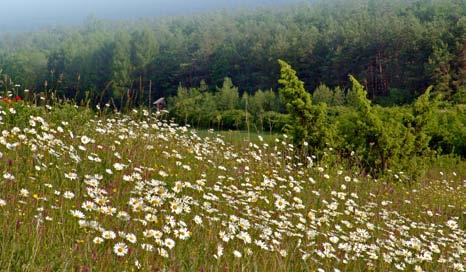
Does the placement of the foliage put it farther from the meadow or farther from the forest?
the meadow

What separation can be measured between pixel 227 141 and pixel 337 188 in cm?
259

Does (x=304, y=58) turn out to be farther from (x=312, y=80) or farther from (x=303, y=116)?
(x=303, y=116)

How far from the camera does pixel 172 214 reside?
147 inches

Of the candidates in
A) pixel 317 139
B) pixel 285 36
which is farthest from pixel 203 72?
pixel 317 139

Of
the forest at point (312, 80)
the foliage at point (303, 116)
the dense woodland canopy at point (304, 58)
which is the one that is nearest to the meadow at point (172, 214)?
the forest at point (312, 80)

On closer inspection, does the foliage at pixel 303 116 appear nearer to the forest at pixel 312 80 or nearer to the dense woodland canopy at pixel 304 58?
the forest at pixel 312 80

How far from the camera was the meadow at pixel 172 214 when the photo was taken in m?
2.74

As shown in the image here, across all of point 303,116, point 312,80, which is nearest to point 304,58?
point 312,80

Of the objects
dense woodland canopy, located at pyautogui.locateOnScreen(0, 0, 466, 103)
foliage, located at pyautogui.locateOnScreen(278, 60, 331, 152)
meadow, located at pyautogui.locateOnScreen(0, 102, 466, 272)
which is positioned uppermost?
meadow, located at pyautogui.locateOnScreen(0, 102, 466, 272)

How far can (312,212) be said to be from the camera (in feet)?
16.3

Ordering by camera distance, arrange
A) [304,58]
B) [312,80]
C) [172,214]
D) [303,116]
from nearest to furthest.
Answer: [172,214], [303,116], [312,80], [304,58]

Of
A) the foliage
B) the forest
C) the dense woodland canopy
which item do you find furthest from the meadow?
the dense woodland canopy

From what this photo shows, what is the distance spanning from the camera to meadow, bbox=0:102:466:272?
108 inches

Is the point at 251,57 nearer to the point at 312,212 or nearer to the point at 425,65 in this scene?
the point at 425,65
